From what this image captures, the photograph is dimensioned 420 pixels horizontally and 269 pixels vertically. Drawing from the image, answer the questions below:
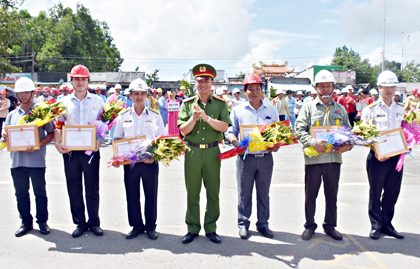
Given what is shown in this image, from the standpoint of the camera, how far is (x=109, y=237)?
460 centimetres

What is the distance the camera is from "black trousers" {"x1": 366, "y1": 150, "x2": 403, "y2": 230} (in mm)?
4656

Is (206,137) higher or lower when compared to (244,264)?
higher

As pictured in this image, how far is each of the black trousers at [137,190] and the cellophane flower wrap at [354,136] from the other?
2.17 metres

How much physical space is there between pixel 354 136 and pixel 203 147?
1948 mm

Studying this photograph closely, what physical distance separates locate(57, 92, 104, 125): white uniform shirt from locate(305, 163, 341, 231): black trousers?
3104 millimetres

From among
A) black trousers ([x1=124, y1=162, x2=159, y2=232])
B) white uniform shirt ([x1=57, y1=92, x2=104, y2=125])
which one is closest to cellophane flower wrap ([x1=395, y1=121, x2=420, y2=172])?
black trousers ([x1=124, y1=162, x2=159, y2=232])

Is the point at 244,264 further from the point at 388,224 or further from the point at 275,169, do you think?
the point at 275,169

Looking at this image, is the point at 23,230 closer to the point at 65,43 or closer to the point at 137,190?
the point at 137,190

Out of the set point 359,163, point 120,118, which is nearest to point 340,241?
point 120,118

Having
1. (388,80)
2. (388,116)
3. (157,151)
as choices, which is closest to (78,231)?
(157,151)

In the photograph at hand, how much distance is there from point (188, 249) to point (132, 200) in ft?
3.39

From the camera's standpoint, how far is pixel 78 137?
176 inches

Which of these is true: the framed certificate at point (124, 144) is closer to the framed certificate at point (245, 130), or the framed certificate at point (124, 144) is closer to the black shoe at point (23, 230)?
the framed certificate at point (245, 130)

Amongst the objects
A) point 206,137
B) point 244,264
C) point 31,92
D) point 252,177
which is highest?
point 31,92
